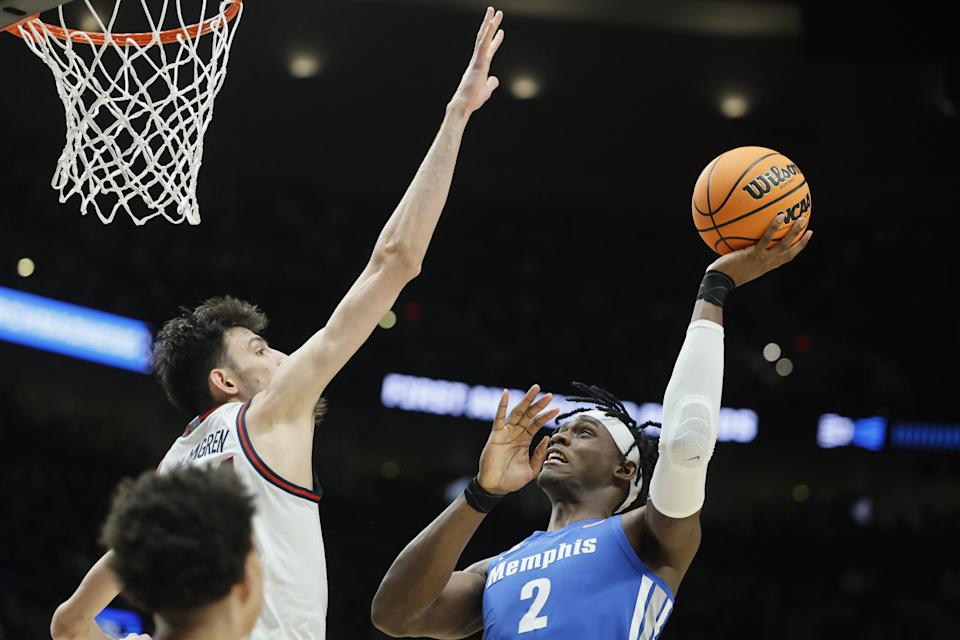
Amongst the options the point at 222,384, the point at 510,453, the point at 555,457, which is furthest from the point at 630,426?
the point at 222,384

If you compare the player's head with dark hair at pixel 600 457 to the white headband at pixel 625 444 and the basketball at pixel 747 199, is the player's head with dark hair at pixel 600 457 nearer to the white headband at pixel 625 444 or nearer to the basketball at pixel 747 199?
the white headband at pixel 625 444

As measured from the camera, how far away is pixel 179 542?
1896 millimetres

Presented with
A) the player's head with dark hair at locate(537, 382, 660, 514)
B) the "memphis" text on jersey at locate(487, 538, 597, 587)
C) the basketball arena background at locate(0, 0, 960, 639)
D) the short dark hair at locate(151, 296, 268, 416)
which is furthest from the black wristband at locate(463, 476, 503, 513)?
the basketball arena background at locate(0, 0, 960, 639)

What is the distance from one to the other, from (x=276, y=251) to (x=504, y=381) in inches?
122

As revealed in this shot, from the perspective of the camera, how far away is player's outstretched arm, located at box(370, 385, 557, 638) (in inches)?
136

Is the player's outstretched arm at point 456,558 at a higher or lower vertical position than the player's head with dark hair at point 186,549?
higher

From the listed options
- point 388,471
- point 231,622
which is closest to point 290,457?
point 231,622

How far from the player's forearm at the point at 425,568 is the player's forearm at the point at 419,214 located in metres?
0.83

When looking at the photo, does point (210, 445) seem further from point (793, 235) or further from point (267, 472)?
point (793, 235)

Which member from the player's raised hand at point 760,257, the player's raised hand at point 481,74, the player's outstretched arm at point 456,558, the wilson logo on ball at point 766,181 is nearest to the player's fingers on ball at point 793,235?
the player's raised hand at point 760,257

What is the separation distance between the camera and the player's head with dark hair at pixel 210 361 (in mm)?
3303

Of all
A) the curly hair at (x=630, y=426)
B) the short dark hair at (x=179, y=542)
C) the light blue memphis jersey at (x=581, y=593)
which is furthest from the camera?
the curly hair at (x=630, y=426)

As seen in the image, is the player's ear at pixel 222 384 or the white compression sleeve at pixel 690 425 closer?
the white compression sleeve at pixel 690 425

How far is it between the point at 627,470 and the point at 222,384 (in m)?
1.37
